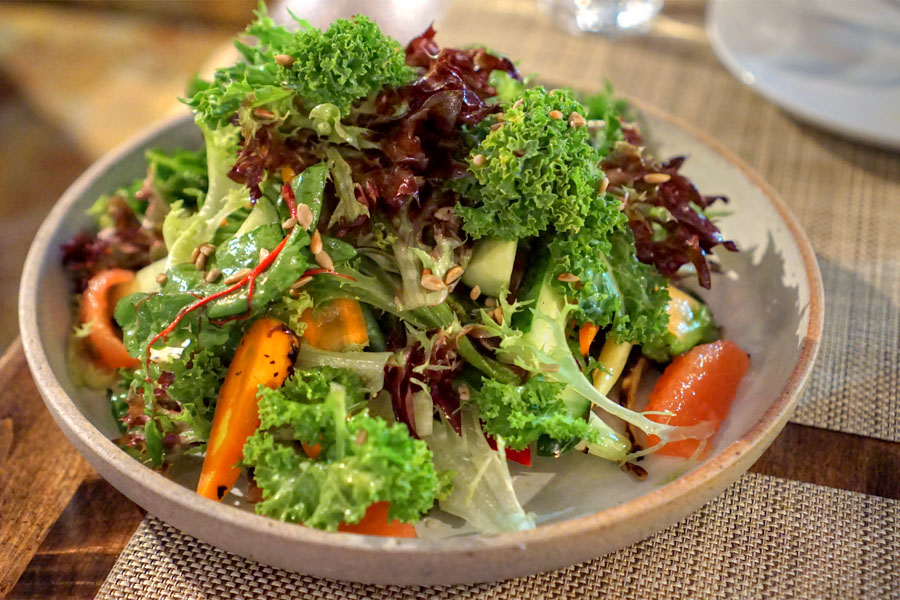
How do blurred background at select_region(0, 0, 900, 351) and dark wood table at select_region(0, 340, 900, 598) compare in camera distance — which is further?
blurred background at select_region(0, 0, 900, 351)

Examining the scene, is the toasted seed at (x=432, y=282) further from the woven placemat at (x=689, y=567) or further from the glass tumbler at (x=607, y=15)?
the glass tumbler at (x=607, y=15)

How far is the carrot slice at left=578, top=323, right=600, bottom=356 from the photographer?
6.09ft

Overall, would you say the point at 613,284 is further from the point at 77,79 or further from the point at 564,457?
the point at 77,79

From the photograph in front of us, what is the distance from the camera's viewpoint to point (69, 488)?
1830 mm

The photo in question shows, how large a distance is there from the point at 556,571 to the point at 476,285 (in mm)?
712

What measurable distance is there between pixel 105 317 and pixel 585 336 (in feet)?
4.50

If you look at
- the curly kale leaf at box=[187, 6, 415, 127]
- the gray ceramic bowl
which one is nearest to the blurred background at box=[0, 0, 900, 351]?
the curly kale leaf at box=[187, 6, 415, 127]

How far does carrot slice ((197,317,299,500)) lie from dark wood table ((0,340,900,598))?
30cm

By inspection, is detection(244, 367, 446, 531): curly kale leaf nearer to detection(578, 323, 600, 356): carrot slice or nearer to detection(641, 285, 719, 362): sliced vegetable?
detection(578, 323, 600, 356): carrot slice

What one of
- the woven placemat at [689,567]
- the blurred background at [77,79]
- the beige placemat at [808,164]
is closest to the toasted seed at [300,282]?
the woven placemat at [689,567]

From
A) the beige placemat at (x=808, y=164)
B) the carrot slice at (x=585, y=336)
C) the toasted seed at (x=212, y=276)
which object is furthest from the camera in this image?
the beige placemat at (x=808, y=164)

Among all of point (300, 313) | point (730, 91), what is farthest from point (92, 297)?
point (730, 91)

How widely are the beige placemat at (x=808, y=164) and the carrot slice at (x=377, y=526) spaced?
1.20 m

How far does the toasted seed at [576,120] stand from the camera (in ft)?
5.54
